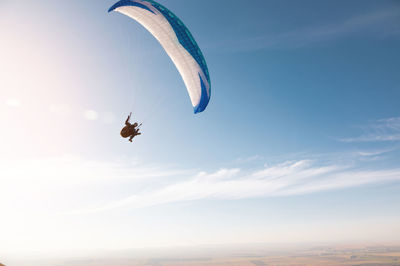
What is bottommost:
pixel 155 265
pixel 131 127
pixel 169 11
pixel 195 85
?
pixel 155 265

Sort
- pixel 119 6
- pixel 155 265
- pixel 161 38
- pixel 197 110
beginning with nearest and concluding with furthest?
1. pixel 119 6
2. pixel 161 38
3. pixel 197 110
4. pixel 155 265

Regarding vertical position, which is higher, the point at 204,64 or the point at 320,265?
the point at 204,64

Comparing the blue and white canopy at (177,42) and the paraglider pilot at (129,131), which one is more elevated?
the blue and white canopy at (177,42)

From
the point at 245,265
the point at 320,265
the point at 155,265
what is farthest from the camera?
the point at 155,265

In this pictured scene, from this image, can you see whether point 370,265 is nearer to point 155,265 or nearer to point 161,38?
point 155,265

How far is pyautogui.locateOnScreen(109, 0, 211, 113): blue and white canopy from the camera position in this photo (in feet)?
45.3

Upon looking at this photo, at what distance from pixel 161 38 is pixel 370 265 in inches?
4987

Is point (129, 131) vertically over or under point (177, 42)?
under

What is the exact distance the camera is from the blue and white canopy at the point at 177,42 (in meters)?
13.8

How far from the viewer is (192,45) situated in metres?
14.4

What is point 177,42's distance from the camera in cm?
1498

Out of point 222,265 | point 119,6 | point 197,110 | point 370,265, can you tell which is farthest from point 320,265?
point 119,6

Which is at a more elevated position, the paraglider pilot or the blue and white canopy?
the blue and white canopy

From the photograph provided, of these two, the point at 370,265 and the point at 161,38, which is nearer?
the point at 161,38
